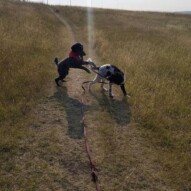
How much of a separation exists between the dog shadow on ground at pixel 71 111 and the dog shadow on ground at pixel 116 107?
0.73 metres

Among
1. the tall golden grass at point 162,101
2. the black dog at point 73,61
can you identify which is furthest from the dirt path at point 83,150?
the black dog at point 73,61

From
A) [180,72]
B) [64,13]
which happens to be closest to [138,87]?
[180,72]

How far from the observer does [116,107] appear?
864 cm

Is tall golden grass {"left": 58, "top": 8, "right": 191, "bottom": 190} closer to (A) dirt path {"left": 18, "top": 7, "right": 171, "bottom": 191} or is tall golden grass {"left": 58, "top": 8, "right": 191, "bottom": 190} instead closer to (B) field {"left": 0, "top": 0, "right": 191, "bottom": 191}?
(B) field {"left": 0, "top": 0, "right": 191, "bottom": 191}

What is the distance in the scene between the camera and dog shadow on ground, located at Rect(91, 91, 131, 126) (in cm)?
786

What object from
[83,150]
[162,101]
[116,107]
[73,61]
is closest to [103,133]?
[83,150]

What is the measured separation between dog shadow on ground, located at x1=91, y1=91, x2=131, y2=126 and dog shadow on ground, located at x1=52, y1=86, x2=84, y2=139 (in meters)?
0.73

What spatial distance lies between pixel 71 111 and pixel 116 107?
52.4 inches

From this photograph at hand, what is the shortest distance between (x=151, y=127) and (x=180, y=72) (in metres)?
6.16

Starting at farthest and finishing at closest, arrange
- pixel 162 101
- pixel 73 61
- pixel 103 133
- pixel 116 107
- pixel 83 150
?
pixel 73 61, pixel 162 101, pixel 116 107, pixel 103 133, pixel 83 150

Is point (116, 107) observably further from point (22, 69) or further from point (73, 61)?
point (22, 69)

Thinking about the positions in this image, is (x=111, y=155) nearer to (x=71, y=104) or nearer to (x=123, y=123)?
(x=123, y=123)

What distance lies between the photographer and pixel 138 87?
33.0 feet

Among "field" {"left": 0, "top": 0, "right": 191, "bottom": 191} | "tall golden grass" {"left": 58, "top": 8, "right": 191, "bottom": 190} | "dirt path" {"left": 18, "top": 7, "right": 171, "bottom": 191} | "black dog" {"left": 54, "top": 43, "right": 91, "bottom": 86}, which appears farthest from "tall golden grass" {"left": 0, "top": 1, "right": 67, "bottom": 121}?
"tall golden grass" {"left": 58, "top": 8, "right": 191, "bottom": 190}
